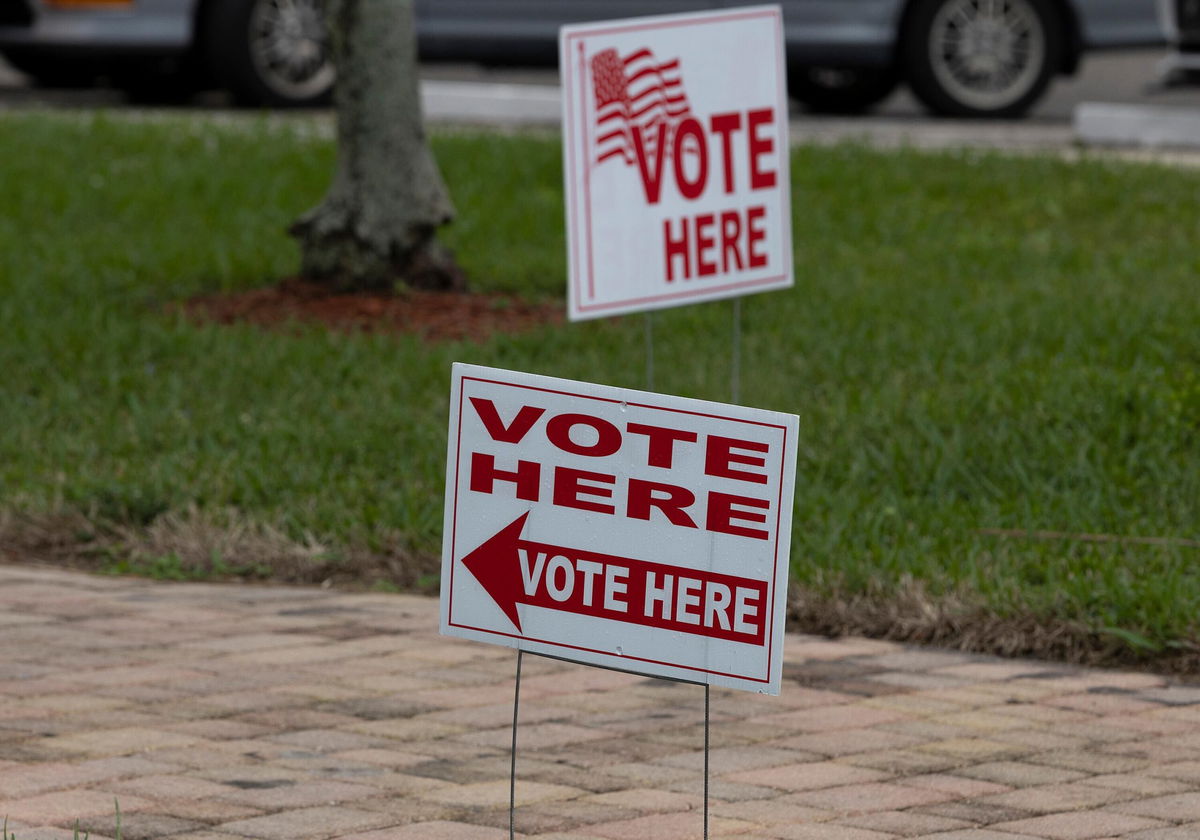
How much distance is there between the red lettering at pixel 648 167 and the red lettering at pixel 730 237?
223mm

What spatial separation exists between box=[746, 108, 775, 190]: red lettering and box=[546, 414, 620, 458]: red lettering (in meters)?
2.85

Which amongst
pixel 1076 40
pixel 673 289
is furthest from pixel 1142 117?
pixel 673 289

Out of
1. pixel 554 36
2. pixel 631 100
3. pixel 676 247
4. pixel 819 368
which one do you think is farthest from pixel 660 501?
pixel 554 36

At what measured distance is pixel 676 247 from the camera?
18.2 ft

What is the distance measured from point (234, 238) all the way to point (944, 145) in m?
4.25

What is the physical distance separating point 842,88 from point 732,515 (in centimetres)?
1107

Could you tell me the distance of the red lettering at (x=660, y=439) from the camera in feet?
9.41

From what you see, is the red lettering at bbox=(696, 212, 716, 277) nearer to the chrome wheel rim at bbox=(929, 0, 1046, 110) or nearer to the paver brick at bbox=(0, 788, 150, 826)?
the paver brick at bbox=(0, 788, 150, 826)

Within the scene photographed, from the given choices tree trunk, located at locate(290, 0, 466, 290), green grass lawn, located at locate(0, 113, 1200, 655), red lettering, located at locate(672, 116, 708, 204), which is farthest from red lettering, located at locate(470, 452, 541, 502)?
tree trunk, located at locate(290, 0, 466, 290)

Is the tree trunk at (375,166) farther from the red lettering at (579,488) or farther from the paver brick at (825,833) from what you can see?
the red lettering at (579,488)

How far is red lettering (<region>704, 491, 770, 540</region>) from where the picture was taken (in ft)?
9.39

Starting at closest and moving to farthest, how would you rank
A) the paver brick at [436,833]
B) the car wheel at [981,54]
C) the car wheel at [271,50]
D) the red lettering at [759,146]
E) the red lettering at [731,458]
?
the red lettering at [731,458] → the paver brick at [436,833] → the red lettering at [759,146] → the car wheel at [981,54] → the car wheel at [271,50]

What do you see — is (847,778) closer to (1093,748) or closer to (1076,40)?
(1093,748)

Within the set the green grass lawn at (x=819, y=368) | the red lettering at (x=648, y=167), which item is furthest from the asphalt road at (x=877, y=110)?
the red lettering at (x=648, y=167)
